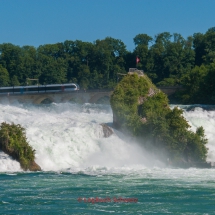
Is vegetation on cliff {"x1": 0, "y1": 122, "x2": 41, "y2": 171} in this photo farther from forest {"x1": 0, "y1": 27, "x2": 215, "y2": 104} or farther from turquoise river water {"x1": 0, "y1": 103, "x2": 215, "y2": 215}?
forest {"x1": 0, "y1": 27, "x2": 215, "y2": 104}

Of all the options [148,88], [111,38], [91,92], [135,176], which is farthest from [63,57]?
[135,176]

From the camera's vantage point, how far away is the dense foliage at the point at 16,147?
2564cm

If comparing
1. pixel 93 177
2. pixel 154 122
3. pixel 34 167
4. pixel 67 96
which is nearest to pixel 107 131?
pixel 154 122

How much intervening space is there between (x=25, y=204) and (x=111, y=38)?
77044 millimetres

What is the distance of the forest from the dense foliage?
53.8m

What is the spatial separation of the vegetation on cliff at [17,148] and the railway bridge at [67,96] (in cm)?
3864

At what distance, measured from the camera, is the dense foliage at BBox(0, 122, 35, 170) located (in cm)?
2564

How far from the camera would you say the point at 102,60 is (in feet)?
294

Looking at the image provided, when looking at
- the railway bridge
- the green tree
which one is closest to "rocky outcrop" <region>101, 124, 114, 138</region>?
the railway bridge

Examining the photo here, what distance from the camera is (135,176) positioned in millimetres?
23734

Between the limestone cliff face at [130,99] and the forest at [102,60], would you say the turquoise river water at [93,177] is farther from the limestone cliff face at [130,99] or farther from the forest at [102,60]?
the forest at [102,60]

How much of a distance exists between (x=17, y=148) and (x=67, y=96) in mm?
42528

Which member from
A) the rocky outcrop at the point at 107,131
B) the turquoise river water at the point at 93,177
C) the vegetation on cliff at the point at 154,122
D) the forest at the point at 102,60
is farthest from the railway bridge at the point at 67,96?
the rocky outcrop at the point at 107,131

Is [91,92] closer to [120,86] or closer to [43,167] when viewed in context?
[120,86]
